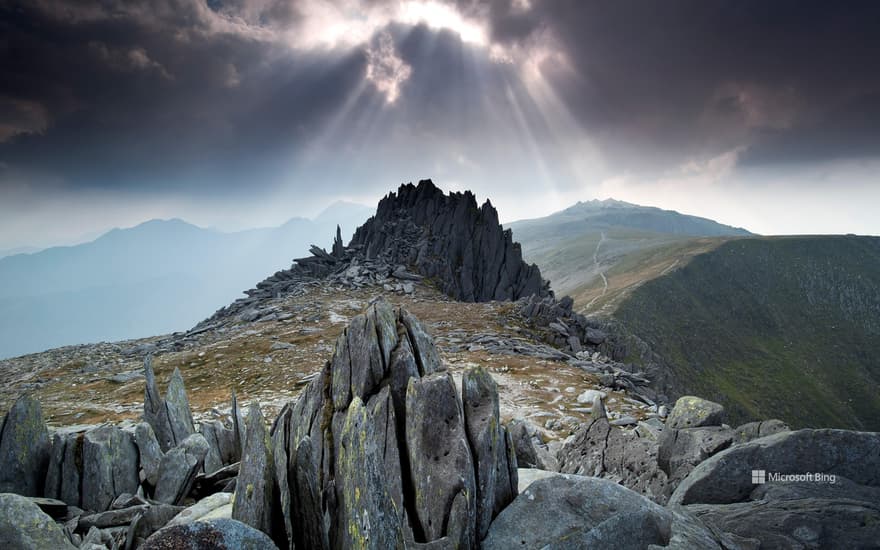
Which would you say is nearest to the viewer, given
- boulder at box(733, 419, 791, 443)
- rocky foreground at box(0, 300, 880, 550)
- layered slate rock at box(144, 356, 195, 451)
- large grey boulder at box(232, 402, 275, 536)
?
large grey boulder at box(232, 402, 275, 536)

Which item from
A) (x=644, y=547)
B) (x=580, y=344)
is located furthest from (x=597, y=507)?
(x=580, y=344)

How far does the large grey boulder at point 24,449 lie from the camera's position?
45.7 ft

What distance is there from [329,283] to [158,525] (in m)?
63.1

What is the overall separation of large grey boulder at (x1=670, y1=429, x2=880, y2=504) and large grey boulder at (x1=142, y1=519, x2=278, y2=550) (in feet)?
40.6

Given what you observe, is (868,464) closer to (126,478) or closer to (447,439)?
(447,439)

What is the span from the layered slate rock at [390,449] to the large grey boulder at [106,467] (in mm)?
6773

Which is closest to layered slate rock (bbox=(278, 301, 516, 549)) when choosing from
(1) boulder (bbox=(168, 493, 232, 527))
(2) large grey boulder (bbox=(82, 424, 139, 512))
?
(1) boulder (bbox=(168, 493, 232, 527))

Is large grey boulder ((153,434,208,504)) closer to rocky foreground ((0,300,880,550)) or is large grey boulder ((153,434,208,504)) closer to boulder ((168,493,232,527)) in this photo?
rocky foreground ((0,300,880,550))

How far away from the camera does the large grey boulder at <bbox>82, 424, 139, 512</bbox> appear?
14180 millimetres

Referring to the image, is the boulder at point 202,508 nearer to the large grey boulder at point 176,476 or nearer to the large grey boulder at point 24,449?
the large grey boulder at point 176,476

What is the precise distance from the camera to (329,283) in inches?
2879

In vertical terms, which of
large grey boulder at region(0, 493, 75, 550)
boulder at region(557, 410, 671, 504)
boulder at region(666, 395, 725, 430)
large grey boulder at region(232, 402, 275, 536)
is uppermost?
large grey boulder at region(232, 402, 275, 536)

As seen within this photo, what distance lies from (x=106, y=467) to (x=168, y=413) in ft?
10.9

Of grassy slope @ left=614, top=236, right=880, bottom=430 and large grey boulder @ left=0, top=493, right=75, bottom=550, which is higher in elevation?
large grey boulder @ left=0, top=493, right=75, bottom=550
